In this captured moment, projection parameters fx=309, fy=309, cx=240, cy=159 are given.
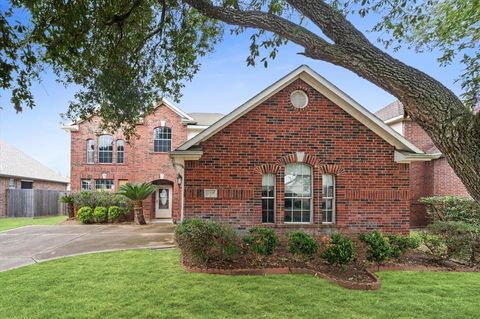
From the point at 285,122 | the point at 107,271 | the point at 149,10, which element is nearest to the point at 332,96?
the point at 285,122

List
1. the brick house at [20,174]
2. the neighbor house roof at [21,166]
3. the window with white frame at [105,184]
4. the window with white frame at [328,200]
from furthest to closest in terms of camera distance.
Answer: the neighbor house roof at [21,166] → the brick house at [20,174] → the window with white frame at [105,184] → the window with white frame at [328,200]

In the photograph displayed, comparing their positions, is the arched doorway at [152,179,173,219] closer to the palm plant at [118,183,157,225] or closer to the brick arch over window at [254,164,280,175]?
the palm plant at [118,183,157,225]

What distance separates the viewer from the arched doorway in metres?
19.6

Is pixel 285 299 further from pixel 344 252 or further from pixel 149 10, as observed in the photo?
pixel 149 10

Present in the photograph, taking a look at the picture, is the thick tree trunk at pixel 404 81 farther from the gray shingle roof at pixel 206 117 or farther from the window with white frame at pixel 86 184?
the window with white frame at pixel 86 184

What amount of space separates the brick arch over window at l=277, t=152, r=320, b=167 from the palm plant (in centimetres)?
982

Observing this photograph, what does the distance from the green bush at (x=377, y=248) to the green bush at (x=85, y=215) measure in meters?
14.9

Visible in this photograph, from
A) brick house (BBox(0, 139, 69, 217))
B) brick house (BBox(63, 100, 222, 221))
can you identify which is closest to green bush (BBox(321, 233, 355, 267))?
brick house (BBox(63, 100, 222, 221))

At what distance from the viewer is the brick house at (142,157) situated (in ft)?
62.8

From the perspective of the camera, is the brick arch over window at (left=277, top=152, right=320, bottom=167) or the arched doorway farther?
the arched doorway

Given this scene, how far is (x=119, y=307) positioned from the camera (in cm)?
542

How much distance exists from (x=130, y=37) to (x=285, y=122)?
5.03m

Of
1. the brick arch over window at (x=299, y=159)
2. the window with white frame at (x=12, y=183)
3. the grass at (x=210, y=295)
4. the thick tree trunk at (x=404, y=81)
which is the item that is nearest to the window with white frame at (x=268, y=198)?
the brick arch over window at (x=299, y=159)

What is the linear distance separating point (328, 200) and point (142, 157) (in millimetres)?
12970
